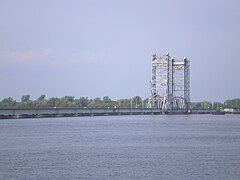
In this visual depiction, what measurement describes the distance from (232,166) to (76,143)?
2009cm

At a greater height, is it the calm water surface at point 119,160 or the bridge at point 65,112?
the bridge at point 65,112

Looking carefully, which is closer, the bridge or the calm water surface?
the calm water surface

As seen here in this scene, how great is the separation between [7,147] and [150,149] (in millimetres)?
11505

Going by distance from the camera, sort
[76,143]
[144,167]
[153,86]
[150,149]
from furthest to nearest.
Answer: [153,86] → [76,143] → [150,149] → [144,167]

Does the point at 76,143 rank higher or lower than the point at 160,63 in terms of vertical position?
lower

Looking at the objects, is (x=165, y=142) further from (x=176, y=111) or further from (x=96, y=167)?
(x=176, y=111)

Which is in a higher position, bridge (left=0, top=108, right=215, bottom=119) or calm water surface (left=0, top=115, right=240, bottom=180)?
bridge (left=0, top=108, right=215, bottom=119)

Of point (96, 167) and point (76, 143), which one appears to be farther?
point (76, 143)

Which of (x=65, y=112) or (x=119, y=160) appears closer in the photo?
(x=119, y=160)

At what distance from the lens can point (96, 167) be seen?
33.2 meters

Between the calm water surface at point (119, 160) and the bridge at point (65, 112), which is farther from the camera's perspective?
the bridge at point (65, 112)

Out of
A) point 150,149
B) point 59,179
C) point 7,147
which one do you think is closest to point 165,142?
point 150,149

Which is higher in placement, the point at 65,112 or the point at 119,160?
the point at 65,112

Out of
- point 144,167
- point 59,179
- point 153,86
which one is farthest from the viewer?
point 153,86
